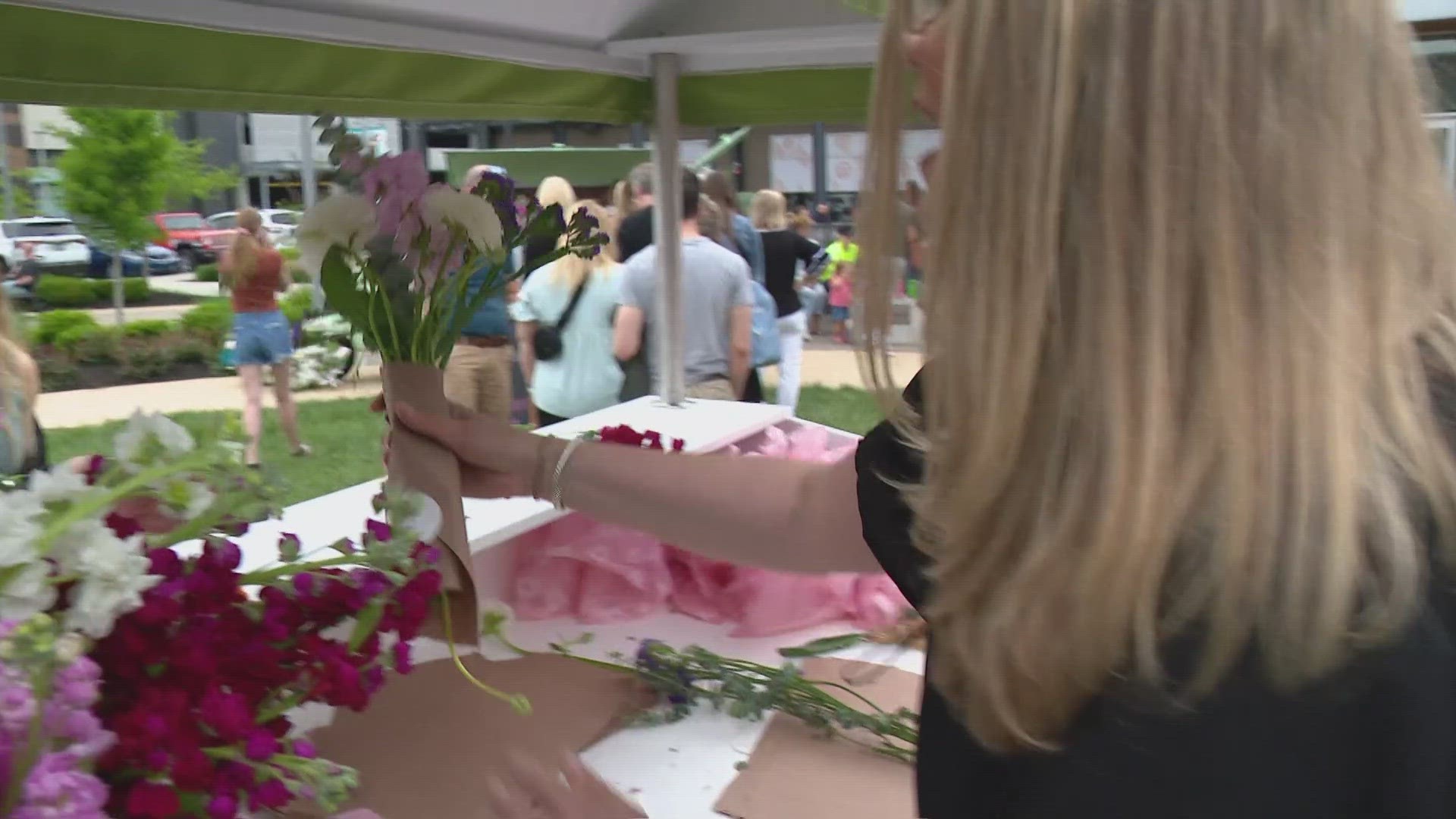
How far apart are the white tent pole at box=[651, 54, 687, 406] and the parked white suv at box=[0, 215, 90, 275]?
7.50m

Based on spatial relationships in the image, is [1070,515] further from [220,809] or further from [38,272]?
[38,272]

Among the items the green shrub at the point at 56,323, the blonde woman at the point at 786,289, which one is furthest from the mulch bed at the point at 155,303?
the blonde woman at the point at 786,289

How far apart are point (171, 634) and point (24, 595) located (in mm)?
161

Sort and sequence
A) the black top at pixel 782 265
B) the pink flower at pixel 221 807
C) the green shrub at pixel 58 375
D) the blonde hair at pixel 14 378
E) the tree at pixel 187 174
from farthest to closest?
the green shrub at pixel 58 375, the tree at pixel 187 174, the black top at pixel 782 265, the blonde hair at pixel 14 378, the pink flower at pixel 221 807

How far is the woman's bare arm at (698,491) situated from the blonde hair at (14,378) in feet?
1.70

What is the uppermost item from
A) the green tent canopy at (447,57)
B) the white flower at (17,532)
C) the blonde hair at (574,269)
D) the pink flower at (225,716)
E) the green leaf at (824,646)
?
the green tent canopy at (447,57)

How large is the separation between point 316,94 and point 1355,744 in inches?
52.1

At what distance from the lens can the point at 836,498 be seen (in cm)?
94

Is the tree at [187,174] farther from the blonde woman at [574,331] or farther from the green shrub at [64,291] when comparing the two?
the blonde woman at [574,331]

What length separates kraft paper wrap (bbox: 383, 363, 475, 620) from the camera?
102 centimetres

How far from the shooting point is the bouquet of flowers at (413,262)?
3.25 feet

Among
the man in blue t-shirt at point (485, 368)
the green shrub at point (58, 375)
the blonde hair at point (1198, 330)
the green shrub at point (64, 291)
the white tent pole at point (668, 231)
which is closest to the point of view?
the blonde hair at point (1198, 330)

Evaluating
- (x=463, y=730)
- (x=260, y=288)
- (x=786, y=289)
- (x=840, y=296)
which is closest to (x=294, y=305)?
(x=260, y=288)

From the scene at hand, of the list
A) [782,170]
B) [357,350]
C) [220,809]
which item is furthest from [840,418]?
[220,809]
